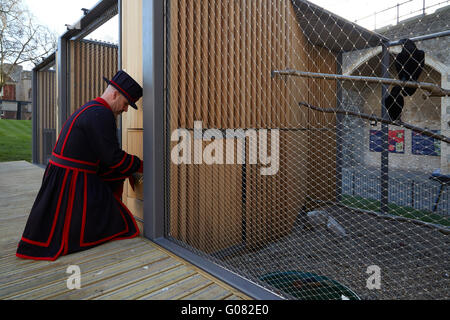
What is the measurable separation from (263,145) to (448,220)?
13.5 ft

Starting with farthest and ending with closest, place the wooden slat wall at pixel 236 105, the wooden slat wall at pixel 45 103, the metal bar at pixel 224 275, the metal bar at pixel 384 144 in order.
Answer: the wooden slat wall at pixel 45 103
the metal bar at pixel 384 144
the wooden slat wall at pixel 236 105
the metal bar at pixel 224 275

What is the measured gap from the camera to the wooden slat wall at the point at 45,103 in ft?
26.0

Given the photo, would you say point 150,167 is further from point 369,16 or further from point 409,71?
point 409,71

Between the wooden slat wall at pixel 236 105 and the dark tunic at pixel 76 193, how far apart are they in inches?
27.5

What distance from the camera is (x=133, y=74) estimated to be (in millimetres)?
2879

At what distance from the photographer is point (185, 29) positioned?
307 centimetres

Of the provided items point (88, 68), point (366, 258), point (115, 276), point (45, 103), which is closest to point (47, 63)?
point (45, 103)

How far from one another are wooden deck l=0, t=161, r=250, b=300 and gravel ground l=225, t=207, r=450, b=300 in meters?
1.37

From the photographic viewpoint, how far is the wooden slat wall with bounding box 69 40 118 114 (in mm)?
5578

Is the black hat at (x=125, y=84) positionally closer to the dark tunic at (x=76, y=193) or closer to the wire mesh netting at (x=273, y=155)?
the dark tunic at (x=76, y=193)

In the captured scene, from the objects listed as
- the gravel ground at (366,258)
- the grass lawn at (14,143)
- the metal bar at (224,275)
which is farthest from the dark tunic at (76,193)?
the grass lawn at (14,143)


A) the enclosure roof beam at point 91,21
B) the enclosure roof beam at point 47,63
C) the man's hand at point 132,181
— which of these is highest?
the enclosure roof beam at point 47,63

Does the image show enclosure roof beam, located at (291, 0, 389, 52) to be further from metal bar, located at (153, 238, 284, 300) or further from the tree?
the tree

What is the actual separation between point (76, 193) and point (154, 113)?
2.63ft
